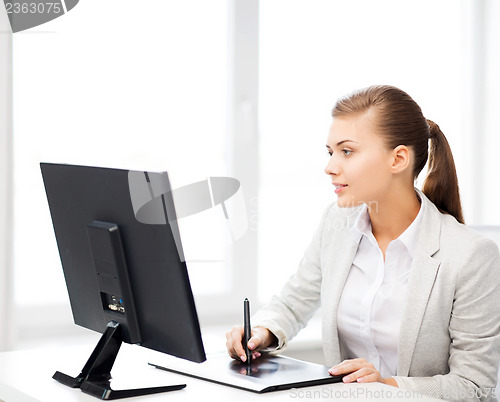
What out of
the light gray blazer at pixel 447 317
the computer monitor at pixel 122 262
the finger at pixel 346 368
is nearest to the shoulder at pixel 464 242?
the light gray blazer at pixel 447 317

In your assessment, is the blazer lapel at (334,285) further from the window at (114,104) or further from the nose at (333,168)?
the window at (114,104)

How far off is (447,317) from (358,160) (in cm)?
44

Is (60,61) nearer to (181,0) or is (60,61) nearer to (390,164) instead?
(181,0)

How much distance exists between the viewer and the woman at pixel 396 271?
5.59ft

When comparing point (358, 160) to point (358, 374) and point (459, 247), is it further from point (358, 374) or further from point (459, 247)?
point (358, 374)

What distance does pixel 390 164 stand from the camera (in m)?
1.84

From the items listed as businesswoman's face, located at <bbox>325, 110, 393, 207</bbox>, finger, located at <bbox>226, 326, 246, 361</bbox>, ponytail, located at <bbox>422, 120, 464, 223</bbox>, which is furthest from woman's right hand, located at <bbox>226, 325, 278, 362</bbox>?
ponytail, located at <bbox>422, 120, 464, 223</bbox>

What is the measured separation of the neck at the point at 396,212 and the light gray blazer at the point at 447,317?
4cm

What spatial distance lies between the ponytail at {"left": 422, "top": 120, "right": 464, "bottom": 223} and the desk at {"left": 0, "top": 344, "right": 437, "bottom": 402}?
2.12 ft

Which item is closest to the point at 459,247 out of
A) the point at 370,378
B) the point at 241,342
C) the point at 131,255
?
the point at 370,378

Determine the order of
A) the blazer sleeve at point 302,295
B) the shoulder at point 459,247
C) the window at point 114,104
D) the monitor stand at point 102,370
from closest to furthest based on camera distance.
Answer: the monitor stand at point 102,370 → the shoulder at point 459,247 → the blazer sleeve at point 302,295 → the window at point 114,104

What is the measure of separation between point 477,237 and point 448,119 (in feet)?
5.47

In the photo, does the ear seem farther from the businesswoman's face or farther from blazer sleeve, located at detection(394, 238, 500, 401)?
blazer sleeve, located at detection(394, 238, 500, 401)

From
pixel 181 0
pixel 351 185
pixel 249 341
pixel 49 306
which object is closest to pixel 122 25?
pixel 181 0
